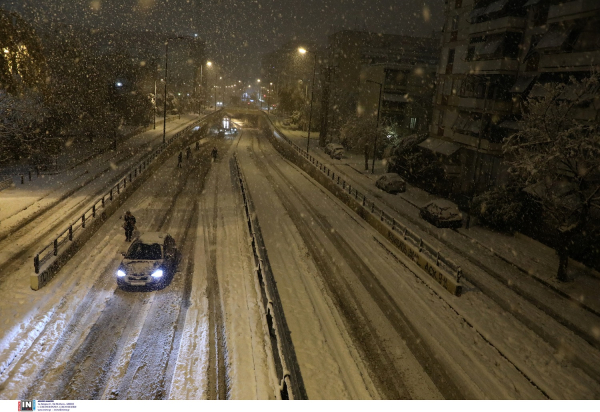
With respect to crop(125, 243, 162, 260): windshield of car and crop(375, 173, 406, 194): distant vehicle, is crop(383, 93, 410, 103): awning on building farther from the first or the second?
crop(125, 243, 162, 260): windshield of car

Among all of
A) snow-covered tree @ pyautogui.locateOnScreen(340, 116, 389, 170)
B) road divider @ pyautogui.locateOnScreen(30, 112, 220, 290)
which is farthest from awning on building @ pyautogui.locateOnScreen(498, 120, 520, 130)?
road divider @ pyautogui.locateOnScreen(30, 112, 220, 290)

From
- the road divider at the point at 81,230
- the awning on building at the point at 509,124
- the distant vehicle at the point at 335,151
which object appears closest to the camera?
the road divider at the point at 81,230

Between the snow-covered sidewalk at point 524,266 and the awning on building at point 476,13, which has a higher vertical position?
the awning on building at point 476,13

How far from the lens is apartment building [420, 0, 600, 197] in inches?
1075

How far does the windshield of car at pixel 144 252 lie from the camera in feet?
52.9

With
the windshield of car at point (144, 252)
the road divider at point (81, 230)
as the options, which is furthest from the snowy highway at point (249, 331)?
the windshield of car at point (144, 252)

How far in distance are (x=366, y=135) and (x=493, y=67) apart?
16.5 metres

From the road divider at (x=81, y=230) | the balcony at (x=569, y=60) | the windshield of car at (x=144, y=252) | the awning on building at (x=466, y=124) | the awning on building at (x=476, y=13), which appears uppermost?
the awning on building at (x=476, y=13)

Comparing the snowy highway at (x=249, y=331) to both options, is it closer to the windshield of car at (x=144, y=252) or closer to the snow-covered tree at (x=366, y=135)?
the windshield of car at (x=144, y=252)

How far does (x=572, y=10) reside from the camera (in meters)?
26.9

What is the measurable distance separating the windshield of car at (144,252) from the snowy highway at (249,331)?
44.7 inches

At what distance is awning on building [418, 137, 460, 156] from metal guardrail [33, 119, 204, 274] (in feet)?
83.5

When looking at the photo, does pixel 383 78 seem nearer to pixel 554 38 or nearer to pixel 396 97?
pixel 396 97

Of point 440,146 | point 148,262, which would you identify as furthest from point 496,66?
point 148,262
